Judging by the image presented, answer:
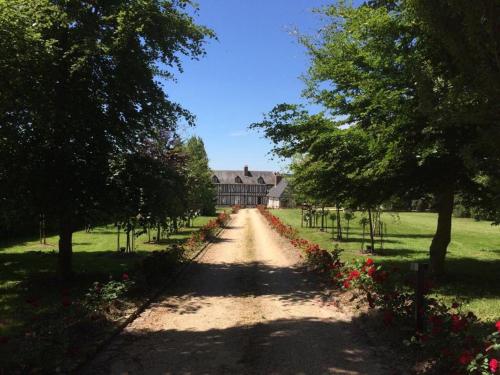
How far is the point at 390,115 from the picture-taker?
9.96 m

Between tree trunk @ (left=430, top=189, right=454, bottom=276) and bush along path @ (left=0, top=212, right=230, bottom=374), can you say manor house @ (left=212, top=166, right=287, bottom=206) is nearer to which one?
tree trunk @ (left=430, top=189, right=454, bottom=276)

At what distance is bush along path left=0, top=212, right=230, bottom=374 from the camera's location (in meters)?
5.70

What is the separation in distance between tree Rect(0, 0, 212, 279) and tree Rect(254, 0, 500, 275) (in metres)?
3.75

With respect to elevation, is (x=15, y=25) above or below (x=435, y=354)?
above

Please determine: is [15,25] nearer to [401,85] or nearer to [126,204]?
[126,204]

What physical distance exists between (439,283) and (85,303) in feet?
28.5

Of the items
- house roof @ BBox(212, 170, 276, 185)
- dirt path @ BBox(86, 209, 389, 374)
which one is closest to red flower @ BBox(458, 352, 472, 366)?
dirt path @ BBox(86, 209, 389, 374)

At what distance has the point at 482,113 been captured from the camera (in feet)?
22.8

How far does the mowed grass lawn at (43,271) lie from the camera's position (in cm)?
917

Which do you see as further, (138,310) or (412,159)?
(412,159)

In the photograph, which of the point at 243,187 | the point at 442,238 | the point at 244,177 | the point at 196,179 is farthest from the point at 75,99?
the point at 244,177

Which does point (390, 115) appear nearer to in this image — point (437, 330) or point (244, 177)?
point (437, 330)

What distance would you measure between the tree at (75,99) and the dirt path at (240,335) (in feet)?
12.5

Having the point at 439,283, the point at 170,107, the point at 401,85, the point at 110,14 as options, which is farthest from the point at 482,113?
the point at 110,14
